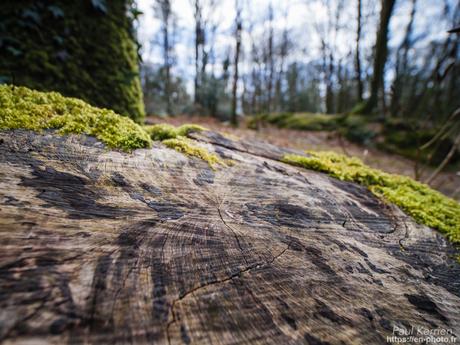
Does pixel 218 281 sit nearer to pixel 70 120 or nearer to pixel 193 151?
pixel 193 151

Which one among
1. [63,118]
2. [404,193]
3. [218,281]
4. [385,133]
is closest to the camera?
[218,281]

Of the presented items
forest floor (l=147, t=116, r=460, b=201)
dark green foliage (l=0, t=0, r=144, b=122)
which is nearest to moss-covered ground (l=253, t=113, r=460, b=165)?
forest floor (l=147, t=116, r=460, b=201)

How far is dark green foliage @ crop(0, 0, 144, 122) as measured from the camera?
2633 mm

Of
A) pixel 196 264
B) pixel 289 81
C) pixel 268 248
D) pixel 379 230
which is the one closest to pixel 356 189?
pixel 379 230

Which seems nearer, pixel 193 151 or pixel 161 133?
pixel 193 151

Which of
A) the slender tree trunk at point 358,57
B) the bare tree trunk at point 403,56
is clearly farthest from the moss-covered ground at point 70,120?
the bare tree trunk at point 403,56

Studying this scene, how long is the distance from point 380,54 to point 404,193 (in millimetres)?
12213

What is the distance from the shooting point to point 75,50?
315cm

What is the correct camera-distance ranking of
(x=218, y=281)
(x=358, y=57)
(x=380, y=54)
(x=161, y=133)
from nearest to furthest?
1. (x=218, y=281)
2. (x=161, y=133)
3. (x=380, y=54)
4. (x=358, y=57)

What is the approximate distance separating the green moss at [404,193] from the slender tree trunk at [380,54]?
37.5 ft

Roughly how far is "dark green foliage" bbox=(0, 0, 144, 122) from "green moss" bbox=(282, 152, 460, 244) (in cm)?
287

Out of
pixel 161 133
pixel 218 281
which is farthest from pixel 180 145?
pixel 218 281

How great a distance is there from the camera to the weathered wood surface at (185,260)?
0.77 metres

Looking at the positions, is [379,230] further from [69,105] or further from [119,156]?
[69,105]
